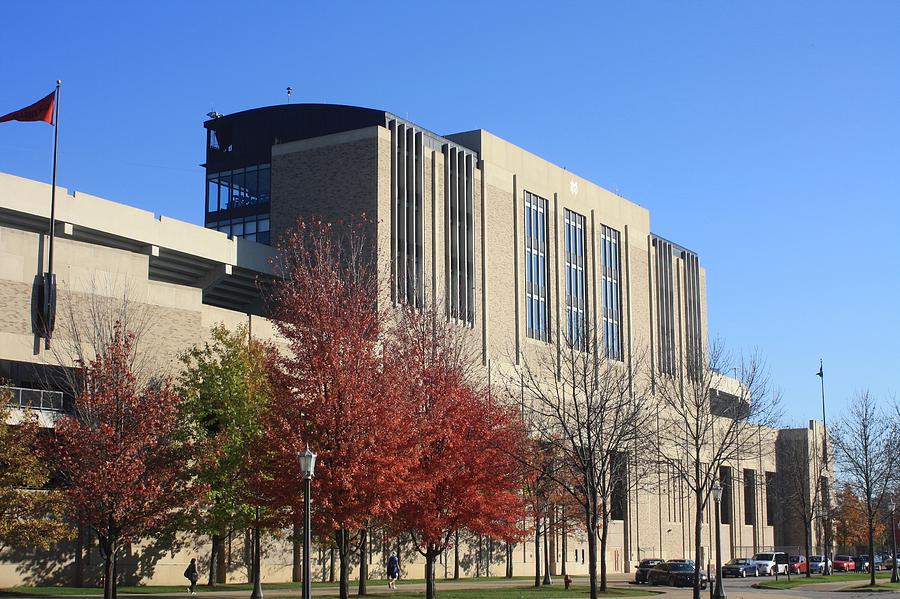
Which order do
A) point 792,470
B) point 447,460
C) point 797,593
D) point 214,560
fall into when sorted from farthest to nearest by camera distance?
point 792,470 → point 797,593 → point 214,560 → point 447,460

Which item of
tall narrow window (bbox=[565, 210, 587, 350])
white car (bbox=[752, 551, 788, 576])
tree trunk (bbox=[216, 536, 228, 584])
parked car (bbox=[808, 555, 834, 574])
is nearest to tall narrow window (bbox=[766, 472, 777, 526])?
parked car (bbox=[808, 555, 834, 574])

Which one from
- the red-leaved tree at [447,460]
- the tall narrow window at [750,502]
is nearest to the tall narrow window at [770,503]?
the tall narrow window at [750,502]

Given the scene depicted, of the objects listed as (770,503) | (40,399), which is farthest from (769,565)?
(40,399)

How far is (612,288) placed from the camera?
93.8m

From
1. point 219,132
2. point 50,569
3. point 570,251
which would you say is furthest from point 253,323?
point 570,251

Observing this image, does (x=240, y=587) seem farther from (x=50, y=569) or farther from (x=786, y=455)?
(x=786, y=455)

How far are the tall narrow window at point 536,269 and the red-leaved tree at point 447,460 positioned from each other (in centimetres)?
3607

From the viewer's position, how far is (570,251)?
290 feet

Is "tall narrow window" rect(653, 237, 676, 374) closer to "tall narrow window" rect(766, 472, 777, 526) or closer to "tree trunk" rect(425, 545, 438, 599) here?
"tall narrow window" rect(766, 472, 777, 526)

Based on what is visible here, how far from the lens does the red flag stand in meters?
44.4

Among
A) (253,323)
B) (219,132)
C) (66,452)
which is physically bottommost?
(66,452)

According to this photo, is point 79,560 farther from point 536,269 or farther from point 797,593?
point 536,269

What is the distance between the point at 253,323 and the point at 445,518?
2017cm

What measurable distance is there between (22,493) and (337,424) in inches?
421
